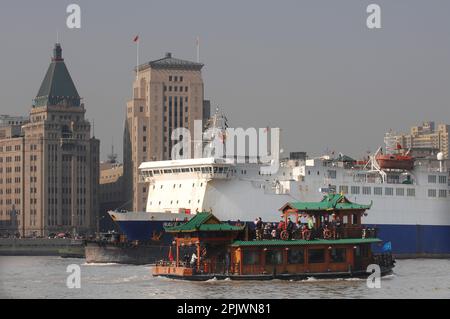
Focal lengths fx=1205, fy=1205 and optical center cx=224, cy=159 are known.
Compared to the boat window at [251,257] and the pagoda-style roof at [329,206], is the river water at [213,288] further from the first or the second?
the pagoda-style roof at [329,206]

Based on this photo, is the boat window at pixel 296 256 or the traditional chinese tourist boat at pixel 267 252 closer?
the traditional chinese tourist boat at pixel 267 252

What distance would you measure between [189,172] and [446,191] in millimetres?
32075

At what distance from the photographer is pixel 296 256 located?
78438 mm

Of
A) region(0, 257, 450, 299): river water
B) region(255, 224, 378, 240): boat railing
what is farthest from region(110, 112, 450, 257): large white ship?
region(255, 224, 378, 240): boat railing

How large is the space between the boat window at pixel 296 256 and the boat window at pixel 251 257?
2.14 metres

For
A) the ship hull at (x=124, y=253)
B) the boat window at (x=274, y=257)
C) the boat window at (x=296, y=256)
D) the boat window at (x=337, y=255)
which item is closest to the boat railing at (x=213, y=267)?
the boat window at (x=274, y=257)

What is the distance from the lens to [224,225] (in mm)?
78125

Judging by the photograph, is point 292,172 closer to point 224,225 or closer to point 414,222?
point 414,222

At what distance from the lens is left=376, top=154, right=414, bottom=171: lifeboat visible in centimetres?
12638

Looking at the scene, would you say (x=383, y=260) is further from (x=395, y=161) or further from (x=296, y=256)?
(x=395, y=161)

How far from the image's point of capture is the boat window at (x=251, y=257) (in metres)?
77.1

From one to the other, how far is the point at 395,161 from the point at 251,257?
52635 millimetres
